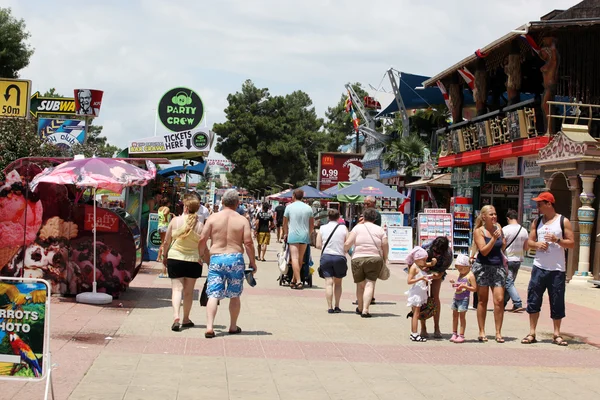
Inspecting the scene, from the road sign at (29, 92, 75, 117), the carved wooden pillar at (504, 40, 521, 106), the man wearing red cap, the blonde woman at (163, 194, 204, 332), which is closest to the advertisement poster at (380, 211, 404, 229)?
the carved wooden pillar at (504, 40, 521, 106)

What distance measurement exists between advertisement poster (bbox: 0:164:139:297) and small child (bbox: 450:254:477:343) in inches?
192

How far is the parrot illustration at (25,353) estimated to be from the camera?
538 cm

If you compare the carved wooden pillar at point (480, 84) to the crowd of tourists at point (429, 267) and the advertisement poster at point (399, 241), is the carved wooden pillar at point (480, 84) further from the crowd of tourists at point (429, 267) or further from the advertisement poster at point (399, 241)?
the crowd of tourists at point (429, 267)

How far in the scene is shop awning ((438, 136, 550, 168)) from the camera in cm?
2044

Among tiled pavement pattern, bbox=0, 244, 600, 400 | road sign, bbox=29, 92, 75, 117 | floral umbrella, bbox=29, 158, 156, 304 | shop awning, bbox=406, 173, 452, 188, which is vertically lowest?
tiled pavement pattern, bbox=0, 244, 600, 400

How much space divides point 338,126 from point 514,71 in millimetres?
53736

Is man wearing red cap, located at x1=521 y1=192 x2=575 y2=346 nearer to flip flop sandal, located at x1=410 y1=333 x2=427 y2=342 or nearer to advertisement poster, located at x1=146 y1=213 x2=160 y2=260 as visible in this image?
flip flop sandal, located at x1=410 y1=333 x2=427 y2=342

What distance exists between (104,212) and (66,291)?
1349 mm

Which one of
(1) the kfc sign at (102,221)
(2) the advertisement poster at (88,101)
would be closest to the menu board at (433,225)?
(2) the advertisement poster at (88,101)

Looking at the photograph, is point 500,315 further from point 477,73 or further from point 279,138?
point 279,138

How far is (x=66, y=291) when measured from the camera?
11867 mm

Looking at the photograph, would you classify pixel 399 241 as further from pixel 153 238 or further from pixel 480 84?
pixel 153 238

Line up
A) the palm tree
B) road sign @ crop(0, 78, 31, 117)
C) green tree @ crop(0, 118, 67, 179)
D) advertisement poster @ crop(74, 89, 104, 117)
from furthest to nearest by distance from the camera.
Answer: the palm tree < advertisement poster @ crop(74, 89, 104, 117) < road sign @ crop(0, 78, 31, 117) < green tree @ crop(0, 118, 67, 179)

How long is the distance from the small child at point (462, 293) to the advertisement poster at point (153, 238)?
1089cm
